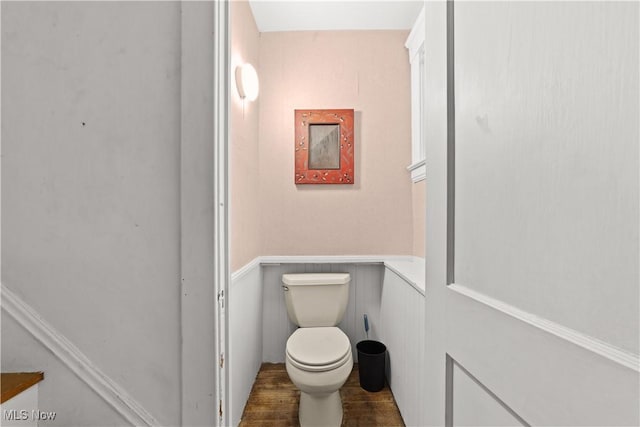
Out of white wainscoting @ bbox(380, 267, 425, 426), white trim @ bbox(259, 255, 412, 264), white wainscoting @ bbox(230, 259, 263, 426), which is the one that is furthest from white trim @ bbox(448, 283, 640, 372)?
white trim @ bbox(259, 255, 412, 264)

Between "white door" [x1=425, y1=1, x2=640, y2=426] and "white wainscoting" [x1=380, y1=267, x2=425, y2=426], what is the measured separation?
61 centimetres

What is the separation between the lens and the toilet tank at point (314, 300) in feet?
6.51

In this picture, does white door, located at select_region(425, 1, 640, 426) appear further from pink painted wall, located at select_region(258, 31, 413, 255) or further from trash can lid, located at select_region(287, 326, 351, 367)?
pink painted wall, located at select_region(258, 31, 413, 255)

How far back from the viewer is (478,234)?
0.60m

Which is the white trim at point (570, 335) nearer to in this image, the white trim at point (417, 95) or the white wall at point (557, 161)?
the white wall at point (557, 161)

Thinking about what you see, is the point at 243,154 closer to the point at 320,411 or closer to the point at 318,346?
the point at 318,346

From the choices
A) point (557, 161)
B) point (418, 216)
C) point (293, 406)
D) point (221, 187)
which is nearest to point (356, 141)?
point (418, 216)

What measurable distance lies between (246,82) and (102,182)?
47.9 inches

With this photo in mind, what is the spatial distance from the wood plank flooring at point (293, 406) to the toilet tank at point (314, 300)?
0.39m

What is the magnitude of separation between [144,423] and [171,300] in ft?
0.94

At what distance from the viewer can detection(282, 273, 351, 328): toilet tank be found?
6.51 ft

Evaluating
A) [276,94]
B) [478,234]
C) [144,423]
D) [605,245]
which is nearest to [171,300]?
[144,423]

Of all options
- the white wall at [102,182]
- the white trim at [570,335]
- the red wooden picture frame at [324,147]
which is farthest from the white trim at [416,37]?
the white trim at [570,335]

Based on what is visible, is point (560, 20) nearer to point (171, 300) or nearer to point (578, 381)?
point (578, 381)
